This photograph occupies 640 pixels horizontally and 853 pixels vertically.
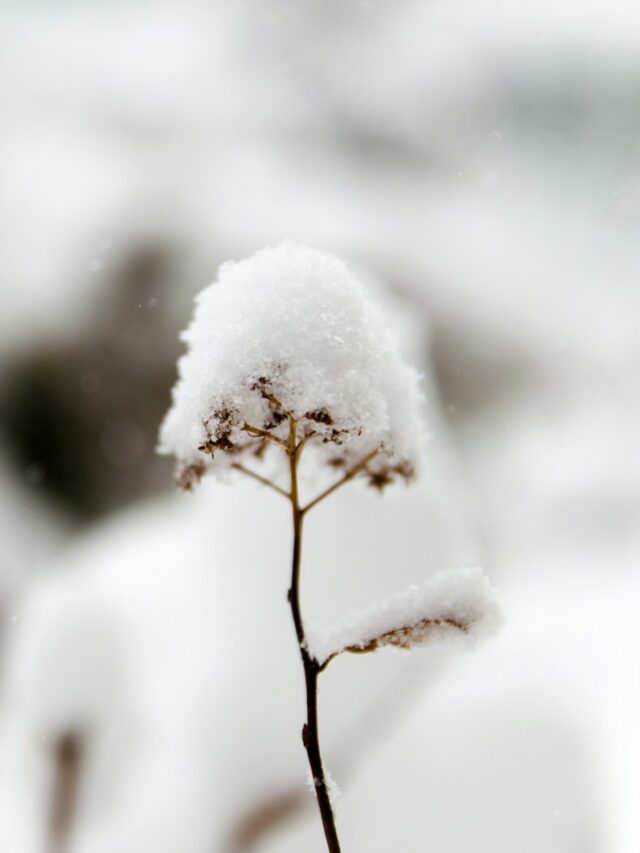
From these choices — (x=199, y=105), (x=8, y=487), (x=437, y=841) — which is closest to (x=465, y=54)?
(x=199, y=105)

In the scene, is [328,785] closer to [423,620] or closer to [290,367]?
[423,620]

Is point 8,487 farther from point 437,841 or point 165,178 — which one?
point 437,841

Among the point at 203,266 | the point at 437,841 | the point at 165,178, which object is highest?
the point at 165,178

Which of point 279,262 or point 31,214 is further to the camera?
point 31,214

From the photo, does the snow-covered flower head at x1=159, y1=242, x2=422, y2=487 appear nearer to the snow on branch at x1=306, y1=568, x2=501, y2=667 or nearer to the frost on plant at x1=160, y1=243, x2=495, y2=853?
the frost on plant at x1=160, y1=243, x2=495, y2=853

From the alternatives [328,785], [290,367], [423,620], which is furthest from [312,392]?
[328,785]

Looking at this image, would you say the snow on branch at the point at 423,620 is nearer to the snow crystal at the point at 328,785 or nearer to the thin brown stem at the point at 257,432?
the snow crystal at the point at 328,785

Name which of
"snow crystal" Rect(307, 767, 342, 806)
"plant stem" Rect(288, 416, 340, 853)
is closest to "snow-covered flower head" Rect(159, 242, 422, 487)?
"plant stem" Rect(288, 416, 340, 853)
